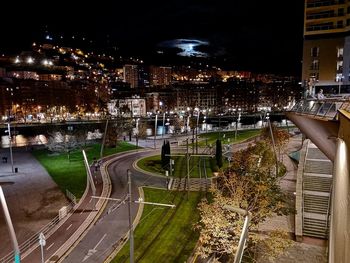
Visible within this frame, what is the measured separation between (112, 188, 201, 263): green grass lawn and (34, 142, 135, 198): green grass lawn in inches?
423

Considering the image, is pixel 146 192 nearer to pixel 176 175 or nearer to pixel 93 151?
pixel 176 175

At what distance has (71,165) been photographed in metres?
46.0

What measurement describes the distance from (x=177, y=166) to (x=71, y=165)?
51.6 feet

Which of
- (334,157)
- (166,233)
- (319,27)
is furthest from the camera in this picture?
(319,27)

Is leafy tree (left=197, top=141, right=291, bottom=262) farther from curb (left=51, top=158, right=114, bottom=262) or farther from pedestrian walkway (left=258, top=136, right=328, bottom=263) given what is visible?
curb (left=51, top=158, right=114, bottom=262)

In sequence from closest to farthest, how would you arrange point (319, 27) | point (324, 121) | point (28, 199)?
point (324, 121), point (28, 199), point (319, 27)

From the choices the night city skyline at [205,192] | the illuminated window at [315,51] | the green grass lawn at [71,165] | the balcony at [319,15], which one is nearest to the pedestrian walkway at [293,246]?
the night city skyline at [205,192]

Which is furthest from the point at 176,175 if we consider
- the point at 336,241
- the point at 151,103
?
the point at 151,103

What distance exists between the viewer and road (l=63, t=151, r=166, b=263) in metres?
20.2

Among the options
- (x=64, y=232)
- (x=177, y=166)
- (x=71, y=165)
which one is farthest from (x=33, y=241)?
(x=71, y=165)

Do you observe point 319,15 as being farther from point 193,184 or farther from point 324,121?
point 324,121

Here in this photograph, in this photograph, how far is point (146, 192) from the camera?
32.4 meters

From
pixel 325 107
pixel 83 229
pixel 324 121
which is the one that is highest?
pixel 325 107

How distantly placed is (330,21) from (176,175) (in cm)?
5036
